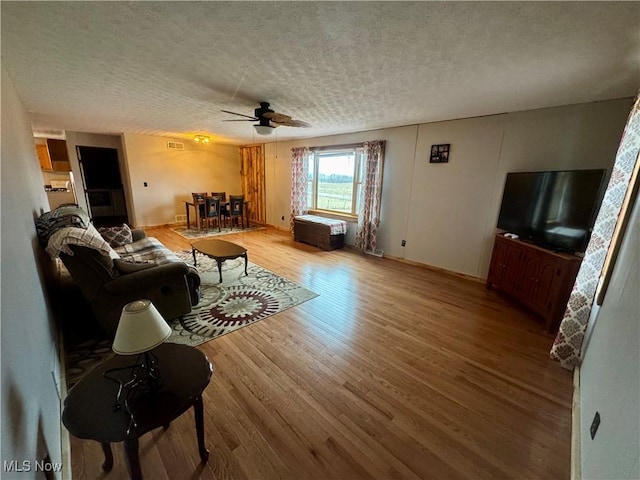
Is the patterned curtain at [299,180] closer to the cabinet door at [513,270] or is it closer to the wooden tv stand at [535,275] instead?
the wooden tv stand at [535,275]

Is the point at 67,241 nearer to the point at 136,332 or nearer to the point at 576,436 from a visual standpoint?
the point at 136,332

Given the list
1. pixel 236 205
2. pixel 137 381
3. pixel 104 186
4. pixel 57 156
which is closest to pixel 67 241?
pixel 137 381

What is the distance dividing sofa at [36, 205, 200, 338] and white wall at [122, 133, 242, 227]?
13.8 ft

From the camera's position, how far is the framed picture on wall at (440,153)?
3875 mm

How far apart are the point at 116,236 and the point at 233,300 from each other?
2.05 meters

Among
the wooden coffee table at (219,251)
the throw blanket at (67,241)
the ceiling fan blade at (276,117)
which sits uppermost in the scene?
the ceiling fan blade at (276,117)

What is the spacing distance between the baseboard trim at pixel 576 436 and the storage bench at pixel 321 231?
3790mm

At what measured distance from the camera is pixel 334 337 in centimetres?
237

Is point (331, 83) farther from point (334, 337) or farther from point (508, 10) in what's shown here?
point (334, 337)

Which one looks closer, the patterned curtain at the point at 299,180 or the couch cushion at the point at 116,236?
the couch cushion at the point at 116,236

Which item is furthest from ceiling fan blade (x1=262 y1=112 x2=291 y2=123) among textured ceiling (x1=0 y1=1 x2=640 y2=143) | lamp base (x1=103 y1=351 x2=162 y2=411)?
lamp base (x1=103 y1=351 x2=162 y2=411)

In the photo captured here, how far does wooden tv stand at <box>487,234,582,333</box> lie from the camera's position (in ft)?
7.82

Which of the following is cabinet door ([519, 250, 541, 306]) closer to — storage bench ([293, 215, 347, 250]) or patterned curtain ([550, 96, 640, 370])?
patterned curtain ([550, 96, 640, 370])

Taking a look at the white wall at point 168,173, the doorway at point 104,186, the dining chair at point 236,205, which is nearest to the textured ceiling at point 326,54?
the white wall at point 168,173
